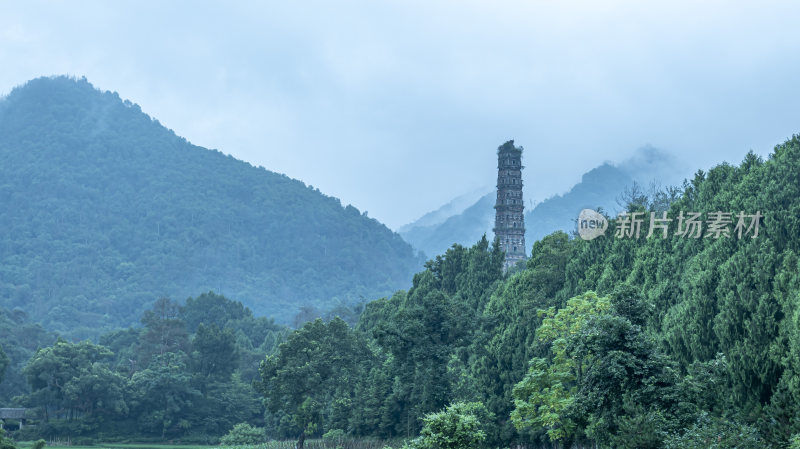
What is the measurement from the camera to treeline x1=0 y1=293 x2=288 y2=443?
60.4 metres

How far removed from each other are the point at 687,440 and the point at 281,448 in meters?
33.1

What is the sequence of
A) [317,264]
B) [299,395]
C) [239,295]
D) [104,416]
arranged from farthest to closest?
[317,264] → [239,295] → [104,416] → [299,395]

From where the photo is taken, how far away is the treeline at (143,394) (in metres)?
60.4

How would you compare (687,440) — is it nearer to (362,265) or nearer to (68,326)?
(68,326)

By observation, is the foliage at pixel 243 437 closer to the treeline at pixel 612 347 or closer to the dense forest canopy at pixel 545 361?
the dense forest canopy at pixel 545 361

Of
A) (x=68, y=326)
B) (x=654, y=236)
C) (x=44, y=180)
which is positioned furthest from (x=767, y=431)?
(x=44, y=180)

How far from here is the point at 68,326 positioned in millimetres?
127000

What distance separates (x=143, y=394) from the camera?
2475 inches
